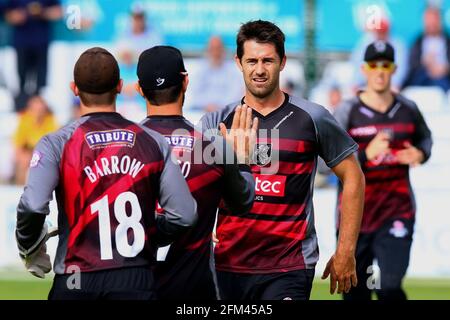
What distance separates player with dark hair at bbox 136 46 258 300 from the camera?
6375 mm

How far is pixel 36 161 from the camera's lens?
18.5 feet

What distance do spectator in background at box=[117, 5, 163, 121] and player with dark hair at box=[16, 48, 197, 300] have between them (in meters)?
10.6

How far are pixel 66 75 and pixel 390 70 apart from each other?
7.25 metres

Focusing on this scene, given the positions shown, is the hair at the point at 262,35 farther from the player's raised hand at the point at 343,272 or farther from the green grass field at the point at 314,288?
the green grass field at the point at 314,288

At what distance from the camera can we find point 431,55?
1620 cm

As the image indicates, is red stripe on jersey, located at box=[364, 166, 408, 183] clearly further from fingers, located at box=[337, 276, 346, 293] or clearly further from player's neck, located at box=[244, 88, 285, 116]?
fingers, located at box=[337, 276, 346, 293]

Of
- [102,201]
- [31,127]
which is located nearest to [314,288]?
[31,127]

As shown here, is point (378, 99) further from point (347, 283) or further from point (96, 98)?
point (96, 98)

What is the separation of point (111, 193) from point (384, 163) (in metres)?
5.15

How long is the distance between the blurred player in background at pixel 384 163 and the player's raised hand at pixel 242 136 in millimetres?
3677

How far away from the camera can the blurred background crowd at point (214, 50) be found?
53.1 ft

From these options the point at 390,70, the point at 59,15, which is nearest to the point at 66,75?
the point at 59,15

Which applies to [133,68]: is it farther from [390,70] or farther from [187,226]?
[187,226]

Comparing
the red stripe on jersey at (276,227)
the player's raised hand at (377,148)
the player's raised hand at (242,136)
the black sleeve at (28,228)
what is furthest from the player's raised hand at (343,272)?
the player's raised hand at (377,148)
